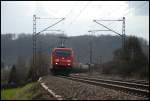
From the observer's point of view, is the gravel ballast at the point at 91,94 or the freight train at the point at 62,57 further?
the freight train at the point at 62,57

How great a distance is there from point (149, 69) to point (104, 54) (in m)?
88.9

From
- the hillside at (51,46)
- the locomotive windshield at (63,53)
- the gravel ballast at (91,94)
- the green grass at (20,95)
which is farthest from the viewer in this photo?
the hillside at (51,46)

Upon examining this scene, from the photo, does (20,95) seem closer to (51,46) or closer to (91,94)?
(91,94)

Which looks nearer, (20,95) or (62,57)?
(20,95)

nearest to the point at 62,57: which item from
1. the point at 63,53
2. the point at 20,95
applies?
the point at 63,53

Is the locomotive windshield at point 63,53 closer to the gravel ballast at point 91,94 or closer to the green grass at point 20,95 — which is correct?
the green grass at point 20,95

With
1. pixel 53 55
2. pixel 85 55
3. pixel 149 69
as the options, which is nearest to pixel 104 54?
pixel 85 55

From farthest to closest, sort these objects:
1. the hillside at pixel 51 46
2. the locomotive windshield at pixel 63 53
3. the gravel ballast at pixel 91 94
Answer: the hillside at pixel 51 46 → the locomotive windshield at pixel 63 53 → the gravel ballast at pixel 91 94

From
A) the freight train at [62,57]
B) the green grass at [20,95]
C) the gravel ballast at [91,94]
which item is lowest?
the green grass at [20,95]

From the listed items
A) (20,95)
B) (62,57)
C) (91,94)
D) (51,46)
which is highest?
(51,46)

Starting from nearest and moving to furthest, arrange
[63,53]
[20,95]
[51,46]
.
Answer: [20,95] < [63,53] < [51,46]

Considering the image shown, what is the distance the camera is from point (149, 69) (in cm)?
3167

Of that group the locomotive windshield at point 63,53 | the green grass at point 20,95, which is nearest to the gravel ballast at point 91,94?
the green grass at point 20,95

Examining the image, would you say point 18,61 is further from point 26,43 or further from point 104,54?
point 104,54
